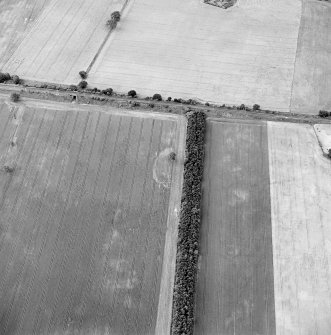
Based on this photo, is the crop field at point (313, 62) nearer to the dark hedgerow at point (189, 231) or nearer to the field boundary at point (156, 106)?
the field boundary at point (156, 106)

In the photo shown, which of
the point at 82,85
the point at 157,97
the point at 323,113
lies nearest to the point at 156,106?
the point at 157,97

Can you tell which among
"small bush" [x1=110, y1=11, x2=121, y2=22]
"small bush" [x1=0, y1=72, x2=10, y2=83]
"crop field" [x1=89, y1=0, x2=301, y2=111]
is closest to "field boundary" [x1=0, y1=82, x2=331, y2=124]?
"small bush" [x1=0, y1=72, x2=10, y2=83]

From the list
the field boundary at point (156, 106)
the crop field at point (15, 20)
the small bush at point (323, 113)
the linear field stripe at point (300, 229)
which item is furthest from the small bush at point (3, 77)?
the small bush at point (323, 113)

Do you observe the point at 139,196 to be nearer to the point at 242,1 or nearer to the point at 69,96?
the point at 69,96

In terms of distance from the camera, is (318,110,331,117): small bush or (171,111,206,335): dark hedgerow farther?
(318,110,331,117): small bush

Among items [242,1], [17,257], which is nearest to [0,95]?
[17,257]

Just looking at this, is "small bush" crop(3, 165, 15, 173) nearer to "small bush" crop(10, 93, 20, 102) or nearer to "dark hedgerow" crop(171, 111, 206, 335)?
"small bush" crop(10, 93, 20, 102)
